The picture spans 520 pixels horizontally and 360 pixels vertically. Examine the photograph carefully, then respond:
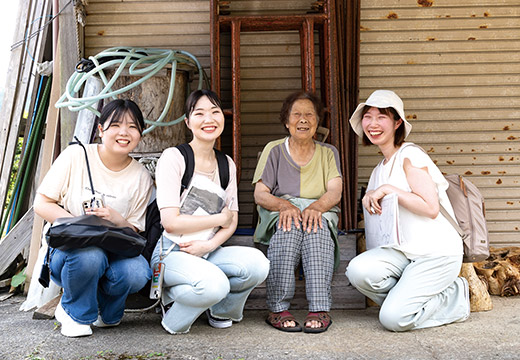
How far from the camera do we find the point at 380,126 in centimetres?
335

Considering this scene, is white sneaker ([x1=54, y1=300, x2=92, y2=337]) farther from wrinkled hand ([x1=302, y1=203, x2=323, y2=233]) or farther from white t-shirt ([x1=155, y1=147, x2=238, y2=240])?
wrinkled hand ([x1=302, y1=203, x2=323, y2=233])

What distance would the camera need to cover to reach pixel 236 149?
4.08 metres

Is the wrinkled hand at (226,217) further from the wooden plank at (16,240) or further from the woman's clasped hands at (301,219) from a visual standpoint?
the wooden plank at (16,240)

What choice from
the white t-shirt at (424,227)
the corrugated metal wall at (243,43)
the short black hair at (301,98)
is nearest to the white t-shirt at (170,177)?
the short black hair at (301,98)

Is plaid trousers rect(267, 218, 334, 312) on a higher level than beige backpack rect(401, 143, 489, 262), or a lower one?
lower

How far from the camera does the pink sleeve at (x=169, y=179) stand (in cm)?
307

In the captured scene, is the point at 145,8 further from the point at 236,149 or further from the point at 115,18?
the point at 236,149

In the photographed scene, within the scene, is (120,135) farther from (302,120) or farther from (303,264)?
(303,264)

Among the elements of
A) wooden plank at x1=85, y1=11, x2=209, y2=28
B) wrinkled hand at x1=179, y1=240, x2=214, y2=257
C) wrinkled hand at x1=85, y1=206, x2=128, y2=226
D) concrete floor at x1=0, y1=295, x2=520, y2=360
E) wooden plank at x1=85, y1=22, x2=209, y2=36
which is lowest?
concrete floor at x1=0, y1=295, x2=520, y2=360

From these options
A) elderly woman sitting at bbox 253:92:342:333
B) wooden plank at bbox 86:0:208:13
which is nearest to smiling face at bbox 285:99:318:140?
elderly woman sitting at bbox 253:92:342:333

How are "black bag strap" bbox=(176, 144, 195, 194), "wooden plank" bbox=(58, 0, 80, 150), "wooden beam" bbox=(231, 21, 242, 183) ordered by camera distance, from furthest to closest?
1. "wooden plank" bbox=(58, 0, 80, 150)
2. "wooden beam" bbox=(231, 21, 242, 183)
3. "black bag strap" bbox=(176, 144, 195, 194)

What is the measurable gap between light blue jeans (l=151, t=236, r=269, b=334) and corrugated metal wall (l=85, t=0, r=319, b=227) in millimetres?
1609

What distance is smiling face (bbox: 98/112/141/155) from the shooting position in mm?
3107

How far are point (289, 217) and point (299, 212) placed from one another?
3.1 inches
